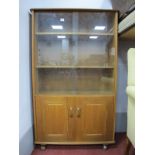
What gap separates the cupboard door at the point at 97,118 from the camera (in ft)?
7.64

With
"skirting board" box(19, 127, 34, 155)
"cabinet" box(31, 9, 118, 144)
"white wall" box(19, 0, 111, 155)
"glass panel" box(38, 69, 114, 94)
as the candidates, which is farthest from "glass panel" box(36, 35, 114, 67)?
"skirting board" box(19, 127, 34, 155)

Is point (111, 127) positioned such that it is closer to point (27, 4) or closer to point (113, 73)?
point (113, 73)

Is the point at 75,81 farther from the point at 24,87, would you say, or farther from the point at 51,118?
the point at 24,87

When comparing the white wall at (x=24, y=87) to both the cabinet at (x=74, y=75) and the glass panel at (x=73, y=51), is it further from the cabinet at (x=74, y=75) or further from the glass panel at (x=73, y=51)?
the glass panel at (x=73, y=51)

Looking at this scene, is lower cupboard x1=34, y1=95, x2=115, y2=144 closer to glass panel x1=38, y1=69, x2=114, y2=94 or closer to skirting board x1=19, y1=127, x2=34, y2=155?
skirting board x1=19, y1=127, x2=34, y2=155

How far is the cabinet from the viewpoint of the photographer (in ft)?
7.63

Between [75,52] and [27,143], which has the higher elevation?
[75,52]

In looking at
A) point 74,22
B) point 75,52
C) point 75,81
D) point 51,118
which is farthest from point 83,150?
point 74,22

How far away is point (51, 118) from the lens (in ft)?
7.64

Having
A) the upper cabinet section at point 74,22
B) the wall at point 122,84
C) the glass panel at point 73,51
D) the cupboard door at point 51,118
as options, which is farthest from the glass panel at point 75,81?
Result: the upper cabinet section at point 74,22

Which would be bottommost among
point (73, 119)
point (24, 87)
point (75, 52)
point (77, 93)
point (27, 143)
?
point (27, 143)

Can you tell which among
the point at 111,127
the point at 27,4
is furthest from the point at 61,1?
the point at 111,127

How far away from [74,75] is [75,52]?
31cm

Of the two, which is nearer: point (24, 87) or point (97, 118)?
point (24, 87)
